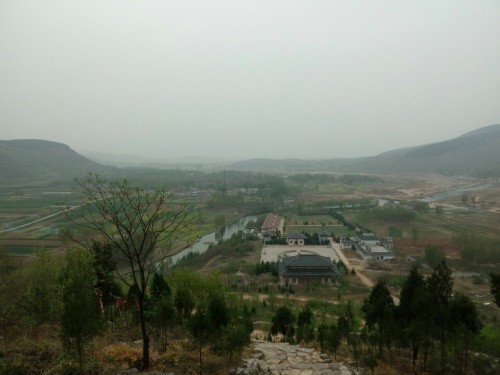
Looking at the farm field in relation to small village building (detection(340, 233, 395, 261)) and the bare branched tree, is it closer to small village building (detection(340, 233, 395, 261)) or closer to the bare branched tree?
the bare branched tree

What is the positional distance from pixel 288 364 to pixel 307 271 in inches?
631

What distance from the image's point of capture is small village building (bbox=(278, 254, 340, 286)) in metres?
22.9

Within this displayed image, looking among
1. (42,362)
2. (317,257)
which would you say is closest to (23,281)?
(42,362)

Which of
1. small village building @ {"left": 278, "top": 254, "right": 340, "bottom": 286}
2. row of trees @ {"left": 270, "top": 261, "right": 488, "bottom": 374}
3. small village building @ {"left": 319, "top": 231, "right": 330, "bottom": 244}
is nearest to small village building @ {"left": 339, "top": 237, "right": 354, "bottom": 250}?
small village building @ {"left": 319, "top": 231, "right": 330, "bottom": 244}

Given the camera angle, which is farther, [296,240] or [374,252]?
[296,240]

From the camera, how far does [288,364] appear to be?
7.66 meters

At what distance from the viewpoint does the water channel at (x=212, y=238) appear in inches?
1277

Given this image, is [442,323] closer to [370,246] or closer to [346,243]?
[370,246]

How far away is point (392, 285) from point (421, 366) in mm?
14093

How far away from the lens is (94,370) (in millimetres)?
5988

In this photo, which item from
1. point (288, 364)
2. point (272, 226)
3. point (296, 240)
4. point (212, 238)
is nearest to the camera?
point (288, 364)

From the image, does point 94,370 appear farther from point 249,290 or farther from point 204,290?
point 249,290

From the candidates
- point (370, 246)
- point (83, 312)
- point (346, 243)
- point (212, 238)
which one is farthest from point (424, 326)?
point (212, 238)

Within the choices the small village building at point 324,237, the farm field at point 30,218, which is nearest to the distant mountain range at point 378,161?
the farm field at point 30,218
